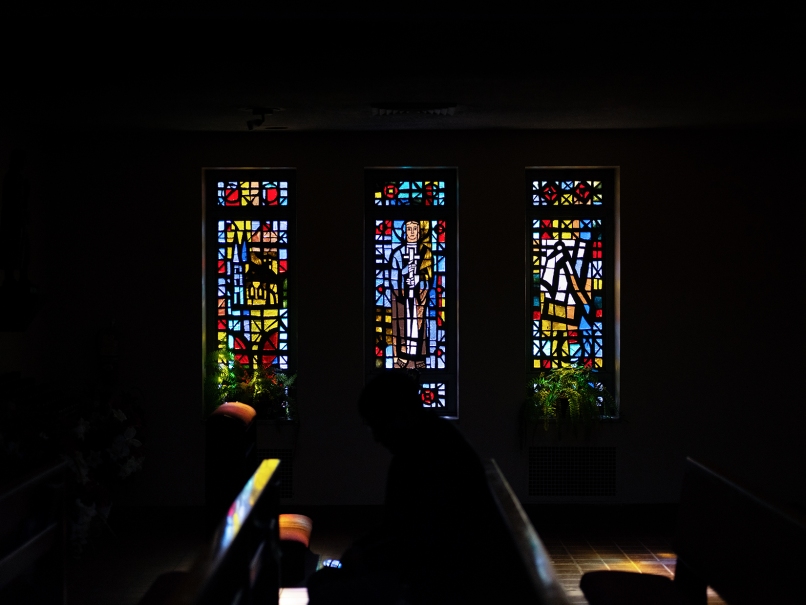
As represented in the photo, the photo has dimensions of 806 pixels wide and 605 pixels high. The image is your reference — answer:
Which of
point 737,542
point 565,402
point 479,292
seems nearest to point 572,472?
point 565,402

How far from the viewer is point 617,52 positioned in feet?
14.2

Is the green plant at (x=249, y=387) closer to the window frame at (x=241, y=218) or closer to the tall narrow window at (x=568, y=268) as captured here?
the window frame at (x=241, y=218)

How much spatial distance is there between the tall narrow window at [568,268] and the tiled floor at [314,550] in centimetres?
138

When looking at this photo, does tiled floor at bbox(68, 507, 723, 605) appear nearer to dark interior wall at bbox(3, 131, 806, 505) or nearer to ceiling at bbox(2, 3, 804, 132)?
dark interior wall at bbox(3, 131, 806, 505)

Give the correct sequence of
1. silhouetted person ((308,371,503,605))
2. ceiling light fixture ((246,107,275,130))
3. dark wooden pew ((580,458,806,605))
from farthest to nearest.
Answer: ceiling light fixture ((246,107,275,130)) → dark wooden pew ((580,458,806,605)) → silhouetted person ((308,371,503,605))

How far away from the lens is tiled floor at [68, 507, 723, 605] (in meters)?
5.06

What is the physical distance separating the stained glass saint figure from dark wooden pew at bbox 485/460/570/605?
12.1 ft

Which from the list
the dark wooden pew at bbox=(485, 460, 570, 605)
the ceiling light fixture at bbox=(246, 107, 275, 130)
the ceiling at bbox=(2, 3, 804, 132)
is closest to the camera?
the dark wooden pew at bbox=(485, 460, 570, 605)

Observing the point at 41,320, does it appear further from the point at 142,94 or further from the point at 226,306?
the point at 142,94

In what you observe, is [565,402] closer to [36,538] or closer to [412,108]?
[412,108]

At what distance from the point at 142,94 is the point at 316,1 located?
218cm

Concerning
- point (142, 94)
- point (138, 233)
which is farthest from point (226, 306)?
point (142, 94)

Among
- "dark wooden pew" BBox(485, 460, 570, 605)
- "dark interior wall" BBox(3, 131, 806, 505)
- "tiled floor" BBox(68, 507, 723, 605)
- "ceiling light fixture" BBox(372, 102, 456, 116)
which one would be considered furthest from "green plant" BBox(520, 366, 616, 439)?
"dark wooden pew" BBox(485, 460, 570, 605)

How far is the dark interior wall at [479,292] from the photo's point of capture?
662cm
